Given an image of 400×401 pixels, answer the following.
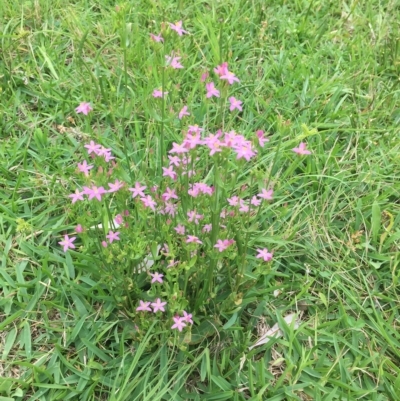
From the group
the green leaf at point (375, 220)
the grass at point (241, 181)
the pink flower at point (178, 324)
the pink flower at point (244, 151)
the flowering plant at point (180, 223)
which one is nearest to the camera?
the pink flower at point (244, 151)

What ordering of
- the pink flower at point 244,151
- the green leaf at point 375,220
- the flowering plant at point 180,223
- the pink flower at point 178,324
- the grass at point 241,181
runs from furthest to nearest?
1. the green leaf at point 375,220
2. the grass at point 241,181
3. the pink flower at point 178,324
4. the flowering plant at point 180,223
5. the pink flower at point 244,151

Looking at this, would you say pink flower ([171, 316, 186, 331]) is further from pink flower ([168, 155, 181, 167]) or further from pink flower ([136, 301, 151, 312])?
pink flower ([168, 155, 181, 167])

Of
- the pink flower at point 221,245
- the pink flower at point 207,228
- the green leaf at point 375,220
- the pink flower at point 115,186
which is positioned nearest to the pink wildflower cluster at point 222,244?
the pink flower at point 221,245

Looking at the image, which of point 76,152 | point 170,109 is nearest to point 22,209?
point 76,152

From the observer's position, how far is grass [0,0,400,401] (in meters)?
1.70

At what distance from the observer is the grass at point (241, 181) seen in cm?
170

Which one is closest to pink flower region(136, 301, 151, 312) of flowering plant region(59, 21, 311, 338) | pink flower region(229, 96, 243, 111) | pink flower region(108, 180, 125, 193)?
flowering plant region(59, 21, 311, 338)

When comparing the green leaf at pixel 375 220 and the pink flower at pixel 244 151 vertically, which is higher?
the pink flower at pixel 244 151

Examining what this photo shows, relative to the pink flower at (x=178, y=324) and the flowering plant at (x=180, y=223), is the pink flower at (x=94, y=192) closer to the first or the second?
the flowering plant at (x=180, y=223)

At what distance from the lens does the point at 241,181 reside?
7.14ft

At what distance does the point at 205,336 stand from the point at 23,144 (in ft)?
4.15

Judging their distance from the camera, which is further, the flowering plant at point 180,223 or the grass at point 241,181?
the grass at point 241,181

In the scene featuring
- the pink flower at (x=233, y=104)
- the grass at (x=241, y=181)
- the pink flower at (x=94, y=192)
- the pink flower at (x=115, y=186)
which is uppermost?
the pink flower at (x=233, y=104)

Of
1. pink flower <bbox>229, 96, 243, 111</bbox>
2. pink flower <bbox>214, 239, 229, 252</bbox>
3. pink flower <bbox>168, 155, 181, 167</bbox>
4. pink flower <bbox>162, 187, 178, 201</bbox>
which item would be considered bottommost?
pink flower <bbox>214, 239, 229, 252</bbox>
